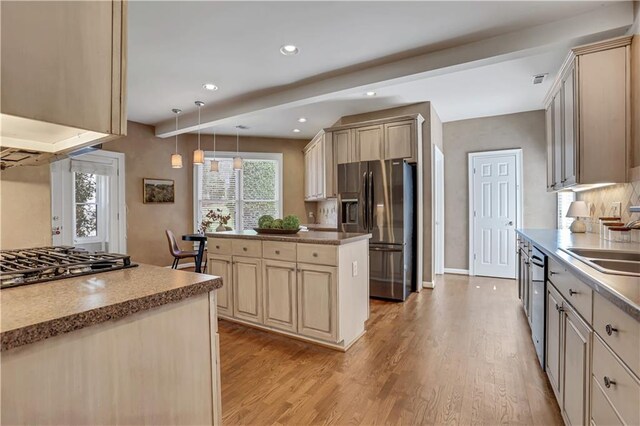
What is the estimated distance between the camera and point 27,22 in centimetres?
69

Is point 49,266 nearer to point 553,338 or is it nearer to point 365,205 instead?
point 553,338

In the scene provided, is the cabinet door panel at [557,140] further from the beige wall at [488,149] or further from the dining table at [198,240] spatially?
the dining table at [198,240]

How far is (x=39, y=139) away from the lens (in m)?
1.08

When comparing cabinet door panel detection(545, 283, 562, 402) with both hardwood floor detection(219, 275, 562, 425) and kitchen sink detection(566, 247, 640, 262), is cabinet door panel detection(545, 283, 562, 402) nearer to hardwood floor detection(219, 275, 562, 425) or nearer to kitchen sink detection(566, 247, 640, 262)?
hardwood floor detection(219, 275, 562, 425)

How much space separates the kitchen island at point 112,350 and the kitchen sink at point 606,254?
208 centimetres

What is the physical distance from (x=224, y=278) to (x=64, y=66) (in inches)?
104

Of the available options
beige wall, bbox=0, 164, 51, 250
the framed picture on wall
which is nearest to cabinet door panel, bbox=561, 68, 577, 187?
beige wall, bbox=0, 164, 51, 250

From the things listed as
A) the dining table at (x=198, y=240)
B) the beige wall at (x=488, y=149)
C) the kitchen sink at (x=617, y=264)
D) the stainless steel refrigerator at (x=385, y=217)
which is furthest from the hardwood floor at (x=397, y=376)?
the beige wall at (x=488, y=149)

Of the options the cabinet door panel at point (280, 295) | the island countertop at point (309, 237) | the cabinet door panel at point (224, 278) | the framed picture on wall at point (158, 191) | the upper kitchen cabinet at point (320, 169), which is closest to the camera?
the island countertop at point (309, 237)

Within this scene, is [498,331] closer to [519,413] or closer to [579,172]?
[519,413]

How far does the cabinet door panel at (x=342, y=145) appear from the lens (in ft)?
15.9

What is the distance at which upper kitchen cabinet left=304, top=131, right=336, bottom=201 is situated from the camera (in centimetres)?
509

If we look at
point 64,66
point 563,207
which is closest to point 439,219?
point 563,207

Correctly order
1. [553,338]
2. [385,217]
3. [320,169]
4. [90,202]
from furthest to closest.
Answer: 1. [320,169]
2. [90,202]
3. [385,217]
4. [553,338]
